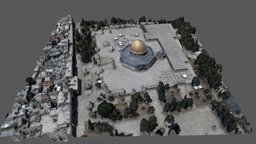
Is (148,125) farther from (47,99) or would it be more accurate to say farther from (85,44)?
(85,44)

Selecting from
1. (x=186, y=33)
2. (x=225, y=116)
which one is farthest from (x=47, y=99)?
(x=186, y=33)

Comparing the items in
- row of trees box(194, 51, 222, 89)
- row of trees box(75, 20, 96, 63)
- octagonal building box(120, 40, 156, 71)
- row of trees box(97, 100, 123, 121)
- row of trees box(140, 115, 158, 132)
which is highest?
row of trees box(75, 20, 96, 63)

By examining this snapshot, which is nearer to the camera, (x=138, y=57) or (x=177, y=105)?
(x=177, y=105)

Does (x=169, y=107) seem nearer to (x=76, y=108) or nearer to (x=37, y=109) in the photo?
(x=76, y=108)

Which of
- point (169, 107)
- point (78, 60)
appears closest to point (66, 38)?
point (78, 60)

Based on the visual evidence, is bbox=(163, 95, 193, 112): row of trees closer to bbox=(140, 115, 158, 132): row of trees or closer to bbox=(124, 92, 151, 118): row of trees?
bbox=(124, 92, 151, 118): row of trees

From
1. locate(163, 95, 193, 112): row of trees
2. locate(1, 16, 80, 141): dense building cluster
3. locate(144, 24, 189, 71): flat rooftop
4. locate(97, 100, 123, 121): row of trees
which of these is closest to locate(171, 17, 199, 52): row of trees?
locate(144, 24, 189, 71): flat rooftop
